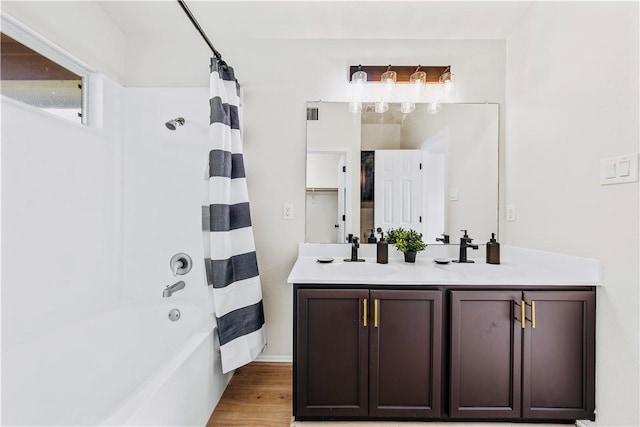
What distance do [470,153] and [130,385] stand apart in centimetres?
265

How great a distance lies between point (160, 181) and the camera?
6.76 ft

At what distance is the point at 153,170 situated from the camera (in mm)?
2062

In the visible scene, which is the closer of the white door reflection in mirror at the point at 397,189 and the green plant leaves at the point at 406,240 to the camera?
the green plant leaves at the point at 406,240

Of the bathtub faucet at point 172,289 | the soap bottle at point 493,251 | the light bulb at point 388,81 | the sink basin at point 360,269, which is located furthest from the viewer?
the light bulb at point 388,81

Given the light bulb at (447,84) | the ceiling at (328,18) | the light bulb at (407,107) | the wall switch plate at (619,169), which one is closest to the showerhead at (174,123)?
the ceiling at (328,18)

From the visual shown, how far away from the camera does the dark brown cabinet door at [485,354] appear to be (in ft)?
4.58

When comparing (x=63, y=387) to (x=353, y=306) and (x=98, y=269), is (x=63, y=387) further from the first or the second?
(x=353, y=306)

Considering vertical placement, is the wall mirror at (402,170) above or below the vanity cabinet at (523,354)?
above

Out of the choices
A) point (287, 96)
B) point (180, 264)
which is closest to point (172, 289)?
A: point (180, 264)

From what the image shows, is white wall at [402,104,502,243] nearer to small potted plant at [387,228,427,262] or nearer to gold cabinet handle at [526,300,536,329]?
small potted plant at [387,228,427,262]

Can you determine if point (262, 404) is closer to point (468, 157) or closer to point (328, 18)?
point (468, 157)

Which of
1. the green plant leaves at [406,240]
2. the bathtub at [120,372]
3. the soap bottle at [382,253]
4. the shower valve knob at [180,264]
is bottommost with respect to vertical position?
the bathtub at [120,372]

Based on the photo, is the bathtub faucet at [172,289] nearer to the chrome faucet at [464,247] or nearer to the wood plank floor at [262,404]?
the wood plank floor at [262,404]

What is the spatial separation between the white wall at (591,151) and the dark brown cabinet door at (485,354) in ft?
1.24
